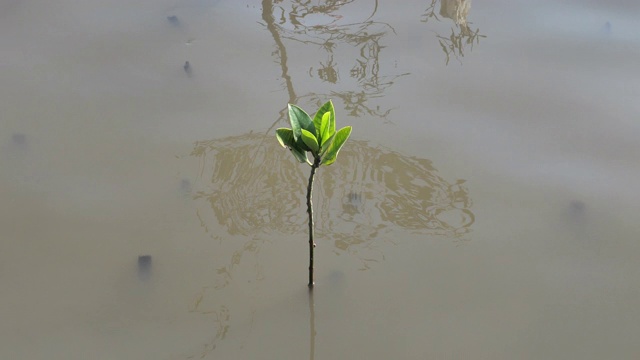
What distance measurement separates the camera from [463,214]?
2488 millimetres

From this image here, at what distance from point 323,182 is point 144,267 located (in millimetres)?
651

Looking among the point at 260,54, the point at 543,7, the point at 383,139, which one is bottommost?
the point at 383,139

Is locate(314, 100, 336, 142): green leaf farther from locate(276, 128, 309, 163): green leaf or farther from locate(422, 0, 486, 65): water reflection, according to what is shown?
locate(422, 0, 486, 65): water reflection

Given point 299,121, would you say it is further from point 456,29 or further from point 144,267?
point 456,29

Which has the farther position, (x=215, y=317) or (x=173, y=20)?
(x=173, y=20)

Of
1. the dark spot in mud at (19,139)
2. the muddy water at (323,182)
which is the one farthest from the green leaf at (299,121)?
the dark spot in mud at (19,139)

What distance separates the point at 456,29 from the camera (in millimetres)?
3248

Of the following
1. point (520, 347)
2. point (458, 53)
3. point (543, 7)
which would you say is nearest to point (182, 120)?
point (458, 53)

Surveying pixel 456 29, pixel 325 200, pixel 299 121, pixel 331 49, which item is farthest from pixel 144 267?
pixel 456 29

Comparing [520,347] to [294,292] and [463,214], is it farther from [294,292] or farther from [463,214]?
[294,292]

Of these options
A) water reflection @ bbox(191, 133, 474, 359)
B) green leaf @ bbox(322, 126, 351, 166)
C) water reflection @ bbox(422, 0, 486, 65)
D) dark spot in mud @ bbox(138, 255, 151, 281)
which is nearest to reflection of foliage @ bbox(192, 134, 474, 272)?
water reflection @ bbox(191, 133, 474, 359)

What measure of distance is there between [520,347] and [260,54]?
159 cm

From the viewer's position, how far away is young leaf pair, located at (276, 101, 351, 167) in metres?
1.87

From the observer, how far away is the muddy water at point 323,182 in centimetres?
219
